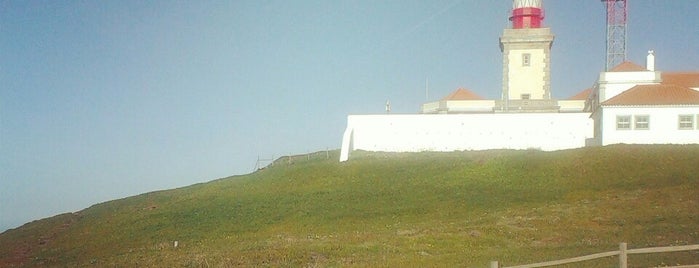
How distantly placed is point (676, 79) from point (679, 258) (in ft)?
130

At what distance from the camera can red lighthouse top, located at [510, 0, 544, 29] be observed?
194 feet

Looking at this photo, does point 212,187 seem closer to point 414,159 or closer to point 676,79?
point 414,159

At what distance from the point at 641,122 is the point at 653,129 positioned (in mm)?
858

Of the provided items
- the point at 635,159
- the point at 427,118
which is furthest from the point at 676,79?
the point at 427,118

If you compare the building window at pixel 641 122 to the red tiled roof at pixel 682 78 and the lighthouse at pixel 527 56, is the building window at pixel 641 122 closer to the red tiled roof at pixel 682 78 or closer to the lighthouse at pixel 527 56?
the red tiled roof at pixel 682 78

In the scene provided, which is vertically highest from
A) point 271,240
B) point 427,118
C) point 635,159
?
point 427,118

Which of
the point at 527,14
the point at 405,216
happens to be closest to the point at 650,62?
the point at 527,14

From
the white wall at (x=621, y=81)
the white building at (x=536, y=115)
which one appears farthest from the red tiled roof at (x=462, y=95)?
the white wall at (x=621, y=81)

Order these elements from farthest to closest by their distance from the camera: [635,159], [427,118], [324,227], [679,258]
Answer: [427,118] < [635,159] < [324,227] < [679,258]

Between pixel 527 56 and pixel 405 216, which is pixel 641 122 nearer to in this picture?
pixel 527 56

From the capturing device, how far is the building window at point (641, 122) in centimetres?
4559

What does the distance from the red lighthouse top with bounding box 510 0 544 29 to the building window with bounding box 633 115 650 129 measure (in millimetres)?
15927

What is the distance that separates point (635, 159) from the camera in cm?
4059

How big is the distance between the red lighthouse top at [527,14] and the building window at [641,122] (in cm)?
1593
